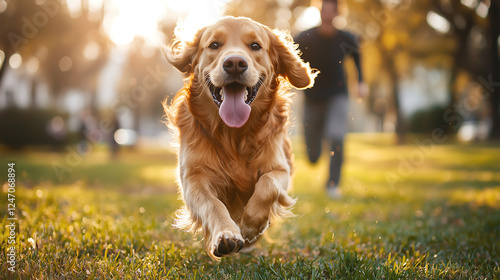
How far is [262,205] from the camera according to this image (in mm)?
2811

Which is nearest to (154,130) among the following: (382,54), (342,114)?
(382,54)

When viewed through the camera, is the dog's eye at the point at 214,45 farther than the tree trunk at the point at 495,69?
Result: No

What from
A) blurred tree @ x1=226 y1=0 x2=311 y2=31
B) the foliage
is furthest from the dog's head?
the foliage

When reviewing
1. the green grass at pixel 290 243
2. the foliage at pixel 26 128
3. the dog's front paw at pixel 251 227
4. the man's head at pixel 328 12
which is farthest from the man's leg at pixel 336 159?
the foliage at pixel 26 128

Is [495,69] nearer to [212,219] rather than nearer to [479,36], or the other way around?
[479,36]

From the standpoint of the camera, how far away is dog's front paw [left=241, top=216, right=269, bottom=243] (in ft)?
9.11

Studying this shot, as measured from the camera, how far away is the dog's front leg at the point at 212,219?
238 centimetres

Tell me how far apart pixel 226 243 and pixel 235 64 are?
1154 millimetres

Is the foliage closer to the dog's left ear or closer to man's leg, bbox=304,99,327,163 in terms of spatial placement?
man's leg, bbox=304,99,327,163

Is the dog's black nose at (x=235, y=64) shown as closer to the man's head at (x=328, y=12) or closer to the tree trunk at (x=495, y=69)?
the man's head at (x=328, y=12)

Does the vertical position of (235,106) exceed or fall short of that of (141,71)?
it exceeds it

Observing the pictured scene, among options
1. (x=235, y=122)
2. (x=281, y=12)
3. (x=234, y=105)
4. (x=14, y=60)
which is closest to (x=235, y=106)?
(x=234, y=105)

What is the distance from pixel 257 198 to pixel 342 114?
3.16 metres

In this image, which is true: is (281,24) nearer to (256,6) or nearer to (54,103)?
(256,6)
